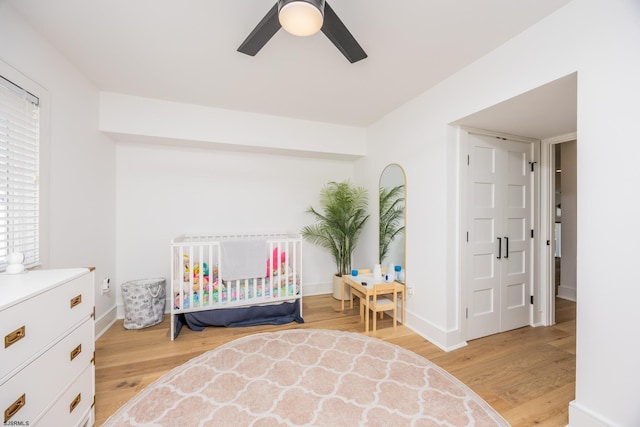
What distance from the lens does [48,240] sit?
181 centimetres

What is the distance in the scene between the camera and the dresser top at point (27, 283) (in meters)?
0.95

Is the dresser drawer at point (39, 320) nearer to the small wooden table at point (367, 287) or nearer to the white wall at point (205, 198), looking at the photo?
the white wall at point (205, 198)

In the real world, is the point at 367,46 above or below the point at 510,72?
above

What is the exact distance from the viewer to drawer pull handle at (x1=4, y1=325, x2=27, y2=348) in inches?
35.5

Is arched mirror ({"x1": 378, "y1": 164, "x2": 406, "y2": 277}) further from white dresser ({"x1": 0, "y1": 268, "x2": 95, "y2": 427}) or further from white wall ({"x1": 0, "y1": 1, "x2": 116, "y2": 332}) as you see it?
white wall ({"x1": 0, "y1": 1, "x2": 116, "y2": 332})

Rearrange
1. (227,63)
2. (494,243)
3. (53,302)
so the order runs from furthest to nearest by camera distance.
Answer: (494,243) → (227,63) → (53,302)

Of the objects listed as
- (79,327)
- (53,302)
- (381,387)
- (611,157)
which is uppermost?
(611,157)

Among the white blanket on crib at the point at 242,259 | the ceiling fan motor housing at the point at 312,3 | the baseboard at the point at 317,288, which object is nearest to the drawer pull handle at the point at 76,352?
the white blanket on crib at the point at 242,259

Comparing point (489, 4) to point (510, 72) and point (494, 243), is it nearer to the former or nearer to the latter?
point (510, 72)

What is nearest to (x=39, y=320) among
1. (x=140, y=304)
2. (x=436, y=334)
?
(x=140, y=304)

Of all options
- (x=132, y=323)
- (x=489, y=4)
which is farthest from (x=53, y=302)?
(x=489, y=4)

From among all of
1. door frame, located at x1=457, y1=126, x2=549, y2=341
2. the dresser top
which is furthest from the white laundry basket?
door frame, located at x1=457, y1=126, x2=549, y2=341

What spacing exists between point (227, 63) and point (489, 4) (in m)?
1.83

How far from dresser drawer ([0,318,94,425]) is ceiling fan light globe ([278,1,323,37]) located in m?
1.84
